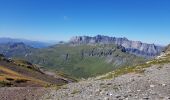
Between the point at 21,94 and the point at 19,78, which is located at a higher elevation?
the point at 21,94

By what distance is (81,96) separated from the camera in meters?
34.1

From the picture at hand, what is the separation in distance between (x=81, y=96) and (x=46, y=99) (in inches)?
207

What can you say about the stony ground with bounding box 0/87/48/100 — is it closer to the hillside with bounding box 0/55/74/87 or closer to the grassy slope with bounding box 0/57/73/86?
the hillside with bounding box 0/55/74/87

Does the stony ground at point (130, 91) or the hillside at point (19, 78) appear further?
the hillside at point (19, 78)

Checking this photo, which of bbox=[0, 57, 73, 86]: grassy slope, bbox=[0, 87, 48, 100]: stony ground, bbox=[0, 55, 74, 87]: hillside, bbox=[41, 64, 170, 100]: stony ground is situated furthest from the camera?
bbox=[0, 57, 73, 86]: grassy slope

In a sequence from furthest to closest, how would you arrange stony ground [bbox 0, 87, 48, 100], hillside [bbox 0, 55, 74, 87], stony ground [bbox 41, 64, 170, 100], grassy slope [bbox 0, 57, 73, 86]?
grassy slope [bbox 0, 57, 73, 86], hillside [bbox 0, 55, 74, 87], stony ground [bbox 0, 87, 48, 100], stony ground [bbox 41, 64, 170, 100]

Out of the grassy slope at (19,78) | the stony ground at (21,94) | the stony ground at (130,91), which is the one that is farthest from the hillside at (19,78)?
the stony ground at (130,91)

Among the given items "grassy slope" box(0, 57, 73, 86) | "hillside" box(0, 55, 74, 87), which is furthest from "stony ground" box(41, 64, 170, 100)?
"grassy slope" box(0, 57, 73, 86)

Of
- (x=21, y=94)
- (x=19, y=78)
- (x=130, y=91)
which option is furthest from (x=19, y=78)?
(x=130, y=91)

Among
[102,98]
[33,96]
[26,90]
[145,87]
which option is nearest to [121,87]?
[145,87]

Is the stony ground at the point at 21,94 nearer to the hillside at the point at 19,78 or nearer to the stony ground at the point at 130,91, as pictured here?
the stony ground at the point at 130,91

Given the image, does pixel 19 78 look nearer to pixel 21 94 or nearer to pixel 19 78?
pixel 19 78

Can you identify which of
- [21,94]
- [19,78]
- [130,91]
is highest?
[130,91]

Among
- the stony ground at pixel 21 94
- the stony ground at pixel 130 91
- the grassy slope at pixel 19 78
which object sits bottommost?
the grassy slope at pixel 19 78
